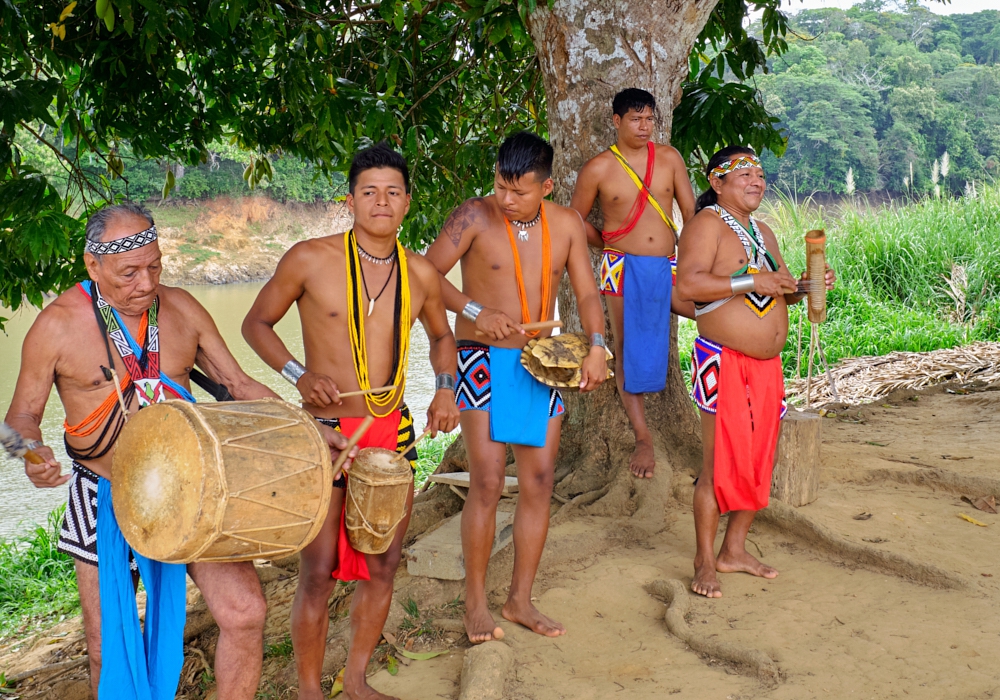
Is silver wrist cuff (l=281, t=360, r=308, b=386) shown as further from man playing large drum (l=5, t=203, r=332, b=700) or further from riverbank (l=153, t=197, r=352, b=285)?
riverbank (l=153, t=197, r=352, b=285)

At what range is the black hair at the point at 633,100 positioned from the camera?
15.0ft

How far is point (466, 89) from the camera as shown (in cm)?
727

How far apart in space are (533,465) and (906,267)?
940 centimetres

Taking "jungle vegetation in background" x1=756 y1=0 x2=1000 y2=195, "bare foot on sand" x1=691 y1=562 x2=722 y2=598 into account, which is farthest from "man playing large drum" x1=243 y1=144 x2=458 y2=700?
"jungle vegetation in background" x1=756 y1=0 x2=1000 y2=195

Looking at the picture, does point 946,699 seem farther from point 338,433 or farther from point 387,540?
point 338,433

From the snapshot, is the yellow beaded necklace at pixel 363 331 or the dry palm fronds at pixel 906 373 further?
the dry palm fronds at pixel 906 373

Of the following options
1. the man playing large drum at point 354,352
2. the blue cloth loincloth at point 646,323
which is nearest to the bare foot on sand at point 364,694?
the man playing large drum at point 354,352

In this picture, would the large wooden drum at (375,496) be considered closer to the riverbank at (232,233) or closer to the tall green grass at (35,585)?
the tall green grass at (35,585)

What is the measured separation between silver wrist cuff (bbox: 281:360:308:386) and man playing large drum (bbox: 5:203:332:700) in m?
0.36

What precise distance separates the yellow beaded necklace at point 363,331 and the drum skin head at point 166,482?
75 centimetres

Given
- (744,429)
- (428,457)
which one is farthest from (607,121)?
(428,457)

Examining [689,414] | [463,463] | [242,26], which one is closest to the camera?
[689,414]

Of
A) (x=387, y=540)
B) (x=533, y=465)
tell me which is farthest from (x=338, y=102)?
(x=387, y=540)

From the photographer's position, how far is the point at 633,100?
180 inches
